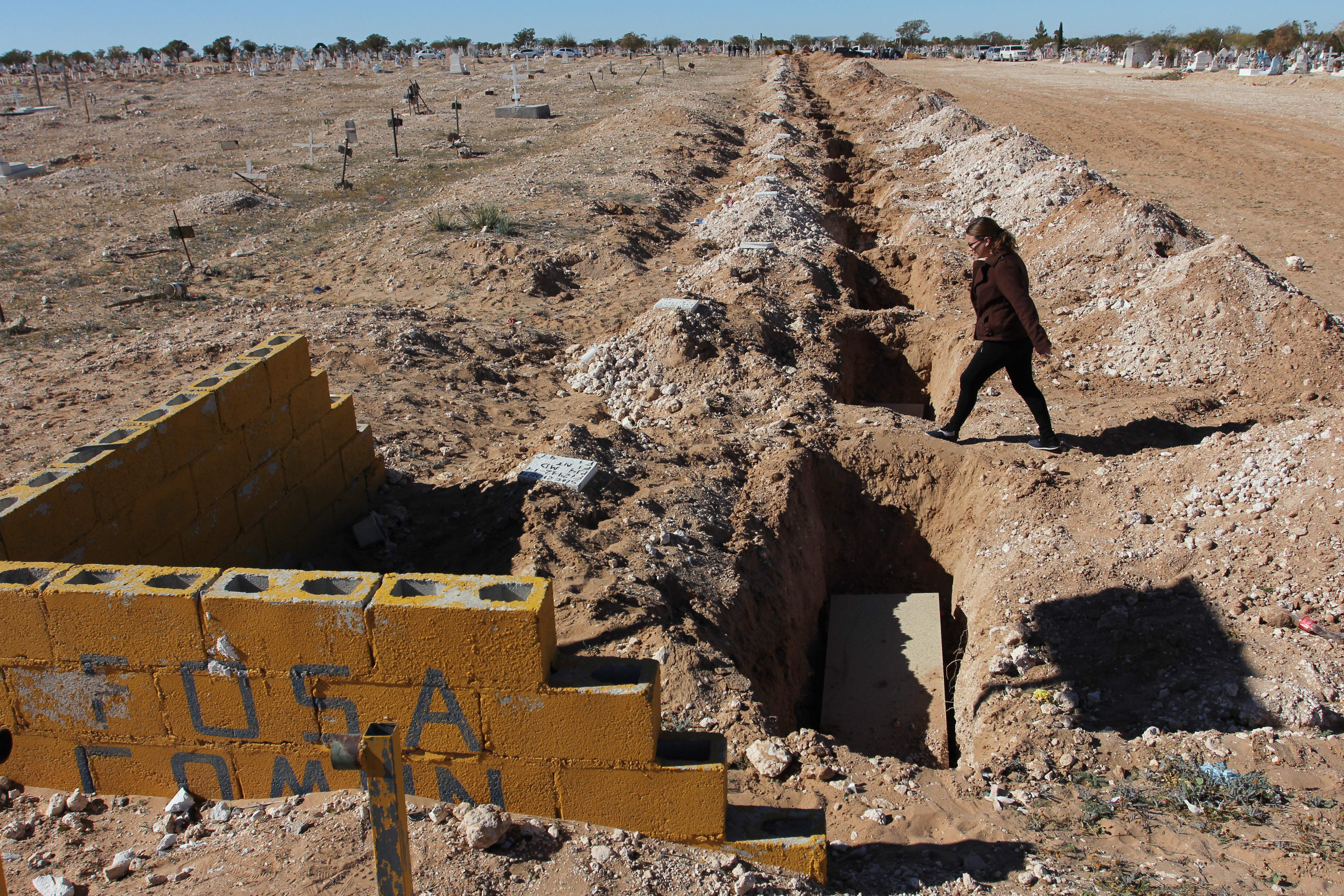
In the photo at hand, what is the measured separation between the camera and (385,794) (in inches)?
72.9

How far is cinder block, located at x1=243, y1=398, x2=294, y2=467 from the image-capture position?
460 cm

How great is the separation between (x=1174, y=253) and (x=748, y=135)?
14.5 metres

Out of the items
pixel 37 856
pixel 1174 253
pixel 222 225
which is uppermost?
pixel 222 225

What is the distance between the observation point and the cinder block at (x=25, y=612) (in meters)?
2.88

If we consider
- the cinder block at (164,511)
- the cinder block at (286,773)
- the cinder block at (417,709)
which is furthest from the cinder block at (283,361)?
the cinder block at (417,709)

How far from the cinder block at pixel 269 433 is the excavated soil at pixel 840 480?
2.40 ft

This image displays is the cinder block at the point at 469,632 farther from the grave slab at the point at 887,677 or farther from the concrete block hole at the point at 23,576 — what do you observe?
the grave slab at the point at 887,677

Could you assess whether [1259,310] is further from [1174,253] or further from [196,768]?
[196,768]

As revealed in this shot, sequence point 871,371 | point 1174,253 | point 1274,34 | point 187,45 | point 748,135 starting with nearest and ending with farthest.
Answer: point 871,371 < point 1174,253 < point 748,135 < point 1274,34 < point 187,45

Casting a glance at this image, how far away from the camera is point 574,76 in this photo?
40.5 metres

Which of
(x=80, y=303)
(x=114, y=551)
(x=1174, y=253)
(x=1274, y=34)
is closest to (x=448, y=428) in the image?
(x=114, y=551)

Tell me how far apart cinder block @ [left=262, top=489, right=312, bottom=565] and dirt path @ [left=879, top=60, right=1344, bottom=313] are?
1078 centimetres

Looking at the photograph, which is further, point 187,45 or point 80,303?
point 187,45

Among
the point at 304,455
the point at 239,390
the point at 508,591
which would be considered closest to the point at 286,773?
the point at 508,591
